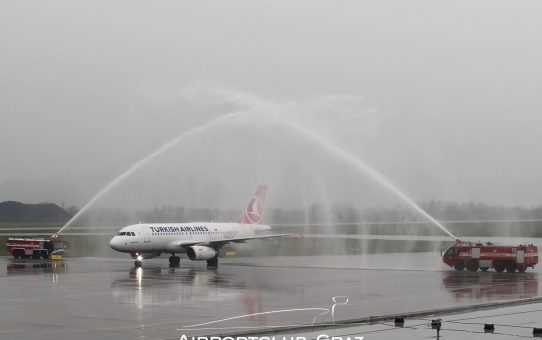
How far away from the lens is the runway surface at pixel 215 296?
80.4 ft

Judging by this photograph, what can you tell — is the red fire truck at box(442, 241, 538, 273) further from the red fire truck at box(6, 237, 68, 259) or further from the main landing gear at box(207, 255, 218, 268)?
the red fire truck at box(6, 237, 68, 259)

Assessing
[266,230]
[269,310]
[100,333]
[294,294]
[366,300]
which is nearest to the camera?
[100,333]

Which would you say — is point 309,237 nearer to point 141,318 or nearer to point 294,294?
point 294,294

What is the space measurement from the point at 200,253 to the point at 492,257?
21.6 metres

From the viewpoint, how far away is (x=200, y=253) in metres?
58.7

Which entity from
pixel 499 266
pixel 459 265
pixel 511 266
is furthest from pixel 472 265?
pixel 511 266

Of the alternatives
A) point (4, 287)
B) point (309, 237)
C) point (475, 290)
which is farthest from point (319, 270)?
point (309, 237)

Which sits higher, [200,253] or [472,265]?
[200,253]

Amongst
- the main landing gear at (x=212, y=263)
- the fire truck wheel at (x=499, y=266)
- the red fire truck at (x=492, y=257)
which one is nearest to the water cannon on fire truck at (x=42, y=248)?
the main landing gear at (x=212, y=263)

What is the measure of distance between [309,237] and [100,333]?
70.5 m

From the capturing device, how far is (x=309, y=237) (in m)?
92.5

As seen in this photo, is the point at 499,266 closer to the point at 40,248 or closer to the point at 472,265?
the point at 472,265

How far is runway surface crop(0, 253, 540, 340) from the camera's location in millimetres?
24500

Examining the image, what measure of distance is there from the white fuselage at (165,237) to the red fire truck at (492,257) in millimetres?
19200
